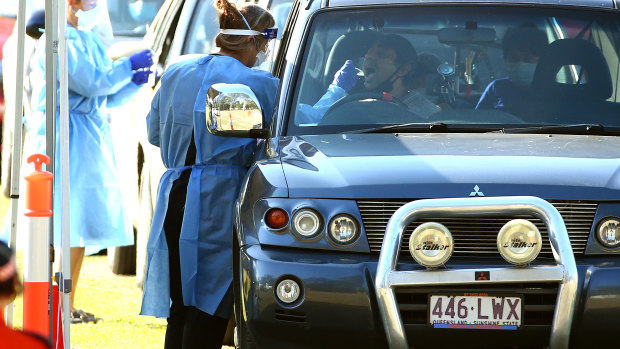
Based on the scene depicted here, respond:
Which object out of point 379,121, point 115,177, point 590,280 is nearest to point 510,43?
point 379,121

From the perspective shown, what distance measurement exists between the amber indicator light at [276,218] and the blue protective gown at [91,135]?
9.64ft

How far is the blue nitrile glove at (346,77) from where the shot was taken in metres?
5.56

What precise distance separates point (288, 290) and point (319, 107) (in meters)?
1.26

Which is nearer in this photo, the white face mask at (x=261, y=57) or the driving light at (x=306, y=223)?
the driving light at (x=306, y=223)

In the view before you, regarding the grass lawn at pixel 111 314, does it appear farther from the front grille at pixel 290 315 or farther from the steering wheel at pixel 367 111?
the front grille at pixel 290 315

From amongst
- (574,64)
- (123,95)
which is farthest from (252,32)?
(123,95)

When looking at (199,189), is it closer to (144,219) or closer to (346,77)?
(346,77)

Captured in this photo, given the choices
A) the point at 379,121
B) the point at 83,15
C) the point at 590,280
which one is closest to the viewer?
the point at 590,280

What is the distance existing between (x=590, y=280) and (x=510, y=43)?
165cm

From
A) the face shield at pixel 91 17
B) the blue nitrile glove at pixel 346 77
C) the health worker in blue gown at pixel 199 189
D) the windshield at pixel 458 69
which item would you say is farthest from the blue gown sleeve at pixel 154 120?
the face shield at pixel 91 17

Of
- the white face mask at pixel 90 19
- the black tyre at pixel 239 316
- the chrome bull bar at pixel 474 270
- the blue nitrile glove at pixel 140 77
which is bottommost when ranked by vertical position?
the black tyre at pixel 239 316

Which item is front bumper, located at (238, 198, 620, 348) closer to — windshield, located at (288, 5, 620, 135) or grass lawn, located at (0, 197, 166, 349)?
windshield, located at (288, 5, 620, 135)

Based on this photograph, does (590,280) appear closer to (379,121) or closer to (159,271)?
(379,121)

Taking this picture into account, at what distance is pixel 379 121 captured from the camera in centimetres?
538
